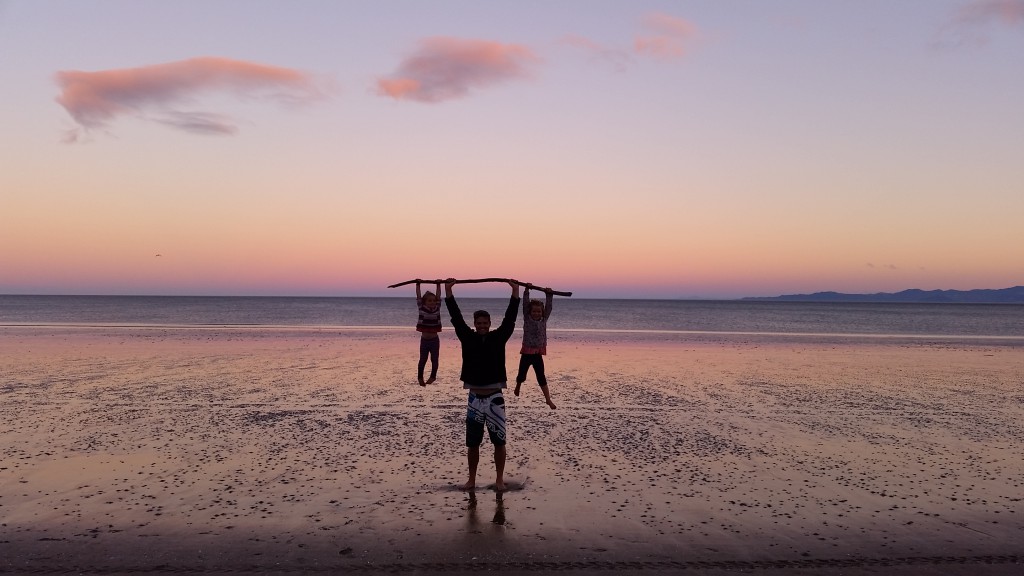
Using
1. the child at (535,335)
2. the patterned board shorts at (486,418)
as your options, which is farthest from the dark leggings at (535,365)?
the patterned board shorts at (486,418)

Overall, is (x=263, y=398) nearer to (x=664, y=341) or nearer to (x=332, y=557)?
(x=332, y=557)

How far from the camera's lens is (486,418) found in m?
9.28

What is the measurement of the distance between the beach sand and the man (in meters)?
0.57

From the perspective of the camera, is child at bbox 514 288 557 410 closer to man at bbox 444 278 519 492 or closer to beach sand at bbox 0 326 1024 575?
beach sand at bbox 0 326 1024 575

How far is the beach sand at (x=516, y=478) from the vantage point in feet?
23.1

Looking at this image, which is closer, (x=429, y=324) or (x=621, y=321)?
(x=429, y=324)

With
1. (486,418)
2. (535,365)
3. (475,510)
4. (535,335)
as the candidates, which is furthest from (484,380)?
(535,365)

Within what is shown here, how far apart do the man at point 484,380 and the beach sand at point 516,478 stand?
0.57 meters

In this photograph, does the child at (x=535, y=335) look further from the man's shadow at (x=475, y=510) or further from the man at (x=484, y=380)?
the man's shadow at (x=475, y=510)

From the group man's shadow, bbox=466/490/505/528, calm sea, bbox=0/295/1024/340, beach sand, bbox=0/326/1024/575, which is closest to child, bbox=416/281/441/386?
beach sand, bbox=0/326/1024/575

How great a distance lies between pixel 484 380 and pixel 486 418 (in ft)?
1.90

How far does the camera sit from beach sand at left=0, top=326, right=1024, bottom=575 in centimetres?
704

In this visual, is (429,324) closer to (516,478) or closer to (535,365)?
(535,365)

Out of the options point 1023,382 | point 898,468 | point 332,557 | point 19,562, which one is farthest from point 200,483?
point 1023,382
